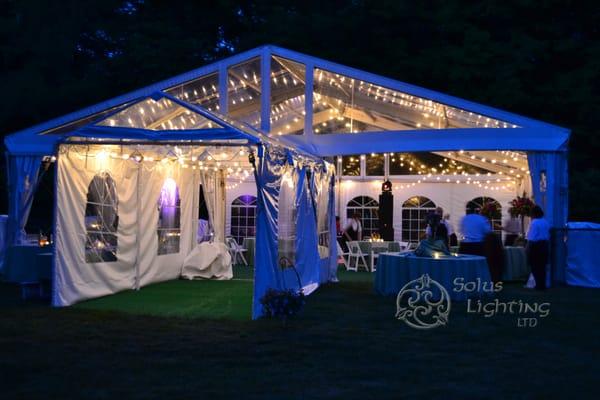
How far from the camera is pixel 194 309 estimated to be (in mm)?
10039

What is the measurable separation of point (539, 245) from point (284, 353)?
7363mm

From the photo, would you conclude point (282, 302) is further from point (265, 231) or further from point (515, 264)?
point (515, 264)

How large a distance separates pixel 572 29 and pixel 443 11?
4.50 meters

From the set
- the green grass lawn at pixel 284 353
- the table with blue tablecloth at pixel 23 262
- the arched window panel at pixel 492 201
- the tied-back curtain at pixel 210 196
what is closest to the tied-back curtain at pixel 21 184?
the table with blue tablecloth at pixel 23 262

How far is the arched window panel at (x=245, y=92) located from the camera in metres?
15.0

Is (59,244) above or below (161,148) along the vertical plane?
below

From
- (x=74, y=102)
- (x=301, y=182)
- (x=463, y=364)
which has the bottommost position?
(x=463, y=364)

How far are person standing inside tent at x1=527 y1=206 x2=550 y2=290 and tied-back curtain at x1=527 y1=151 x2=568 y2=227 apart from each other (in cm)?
87

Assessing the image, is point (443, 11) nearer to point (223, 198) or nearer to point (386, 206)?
point (386, 206)

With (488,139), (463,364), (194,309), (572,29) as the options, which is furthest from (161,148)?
(572,29)

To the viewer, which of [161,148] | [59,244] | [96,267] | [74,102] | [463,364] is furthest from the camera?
[74,102]

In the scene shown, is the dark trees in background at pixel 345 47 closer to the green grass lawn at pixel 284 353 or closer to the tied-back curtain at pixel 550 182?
the tied-back curtain at pixel 550 182

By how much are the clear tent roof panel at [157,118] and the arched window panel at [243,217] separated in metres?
10.4

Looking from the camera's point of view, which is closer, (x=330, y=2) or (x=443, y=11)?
(x=443, y=11)
